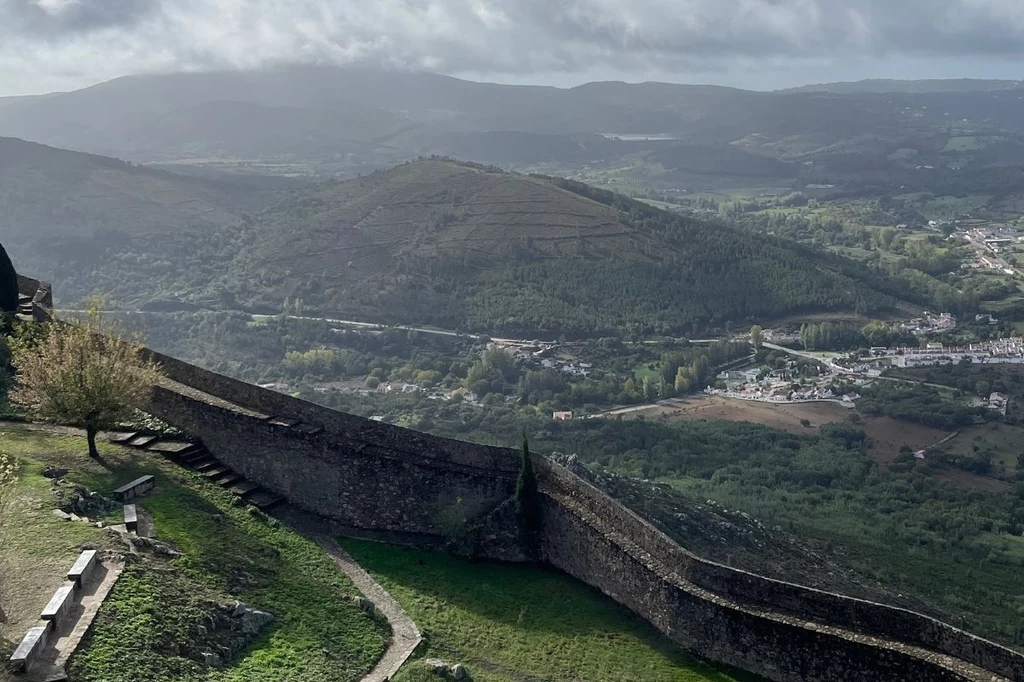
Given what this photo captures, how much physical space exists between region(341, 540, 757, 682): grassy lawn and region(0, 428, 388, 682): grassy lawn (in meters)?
1.56

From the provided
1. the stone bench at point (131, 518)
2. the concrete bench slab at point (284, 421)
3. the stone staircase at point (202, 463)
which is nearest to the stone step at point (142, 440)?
the stone staircase at point (202, 463)

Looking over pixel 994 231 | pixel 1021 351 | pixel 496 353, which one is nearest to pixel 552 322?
pixel 496 353

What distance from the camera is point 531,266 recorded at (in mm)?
136750

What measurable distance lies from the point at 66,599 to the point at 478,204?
143m

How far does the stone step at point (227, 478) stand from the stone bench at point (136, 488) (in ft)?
7.45

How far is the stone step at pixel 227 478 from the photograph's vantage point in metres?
28.1

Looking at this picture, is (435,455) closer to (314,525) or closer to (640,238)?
(314,525)

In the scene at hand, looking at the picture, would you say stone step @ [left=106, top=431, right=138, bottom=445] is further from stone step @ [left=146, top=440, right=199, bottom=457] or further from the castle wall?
the castle wall

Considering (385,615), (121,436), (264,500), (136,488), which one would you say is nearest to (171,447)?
(121,436)

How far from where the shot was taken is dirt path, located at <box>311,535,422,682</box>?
21.5 meters

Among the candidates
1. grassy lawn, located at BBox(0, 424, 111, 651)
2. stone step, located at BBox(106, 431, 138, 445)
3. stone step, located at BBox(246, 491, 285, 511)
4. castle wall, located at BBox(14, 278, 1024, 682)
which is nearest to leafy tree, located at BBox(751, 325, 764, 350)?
castle wall, located at BBox(14, 278, 1024, 682)

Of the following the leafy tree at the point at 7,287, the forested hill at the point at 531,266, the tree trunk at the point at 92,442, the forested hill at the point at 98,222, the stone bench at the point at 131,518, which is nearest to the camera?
the stone bench at the point at 131,518

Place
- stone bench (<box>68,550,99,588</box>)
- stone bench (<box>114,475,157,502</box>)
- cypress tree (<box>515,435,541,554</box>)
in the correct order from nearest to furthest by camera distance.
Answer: stone bench (<box>68,550,99,588</box>) < stone bench (<box>114,475,157,502</box>) < cypress tree (<box>515,435,541,554</box>)

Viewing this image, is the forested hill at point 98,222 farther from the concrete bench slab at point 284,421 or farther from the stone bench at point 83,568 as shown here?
the stone bench at point 83,568
